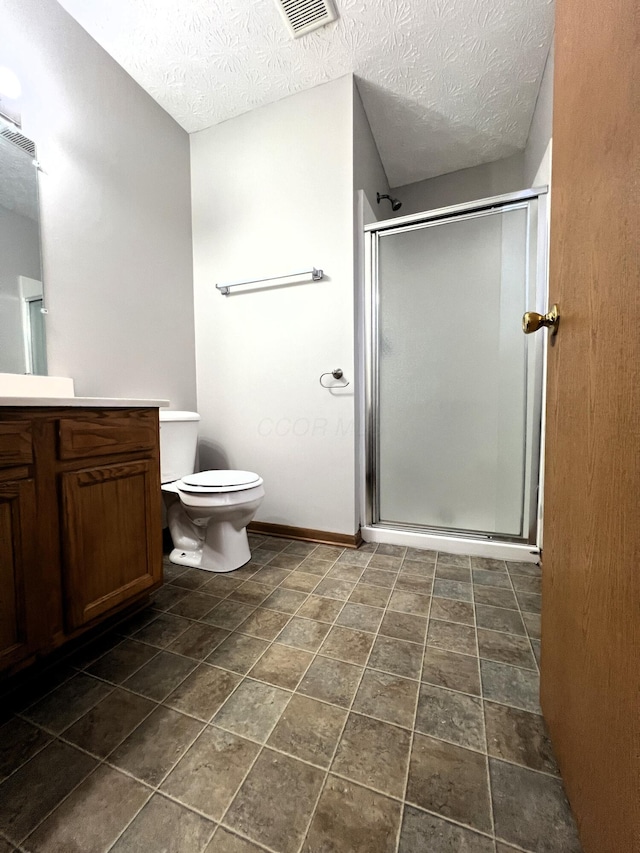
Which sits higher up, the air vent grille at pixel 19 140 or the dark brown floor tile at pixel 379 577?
the air vent grille at pixel 19 140

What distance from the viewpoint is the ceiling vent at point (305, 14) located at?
1358 millimetres

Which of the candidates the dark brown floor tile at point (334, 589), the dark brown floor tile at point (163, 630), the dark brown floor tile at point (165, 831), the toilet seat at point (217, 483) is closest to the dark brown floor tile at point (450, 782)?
the dark brown floor tile at point (165, 831)

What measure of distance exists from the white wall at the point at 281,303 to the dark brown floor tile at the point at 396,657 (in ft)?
2.53

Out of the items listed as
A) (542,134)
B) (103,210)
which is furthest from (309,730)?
(542,134)

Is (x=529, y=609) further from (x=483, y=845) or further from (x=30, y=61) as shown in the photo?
(x=30, y=61)

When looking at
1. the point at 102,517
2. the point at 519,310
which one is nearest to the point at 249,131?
the point at 519,310

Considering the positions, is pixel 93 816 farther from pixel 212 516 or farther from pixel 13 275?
pixel 13 275

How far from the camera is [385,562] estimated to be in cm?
167

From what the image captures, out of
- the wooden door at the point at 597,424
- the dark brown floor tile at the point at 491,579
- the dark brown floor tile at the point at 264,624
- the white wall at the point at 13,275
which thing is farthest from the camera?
the dark brown floor tile at the point at 491,579

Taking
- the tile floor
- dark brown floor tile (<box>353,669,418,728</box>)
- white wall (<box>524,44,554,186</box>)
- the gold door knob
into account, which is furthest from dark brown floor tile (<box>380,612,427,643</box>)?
white wall (<box>524,44,554,186</box>)

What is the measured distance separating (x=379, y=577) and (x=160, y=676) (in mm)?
924

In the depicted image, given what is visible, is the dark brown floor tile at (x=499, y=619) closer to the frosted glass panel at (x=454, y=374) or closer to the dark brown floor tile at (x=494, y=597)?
the dark brown floor tile at (x=494, y=597)

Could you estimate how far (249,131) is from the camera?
6.37 feet

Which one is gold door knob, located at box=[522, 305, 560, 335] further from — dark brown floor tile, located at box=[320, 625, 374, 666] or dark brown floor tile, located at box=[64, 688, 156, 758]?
dark brown floor tile, located at box=[64, 688, 156, 758]
